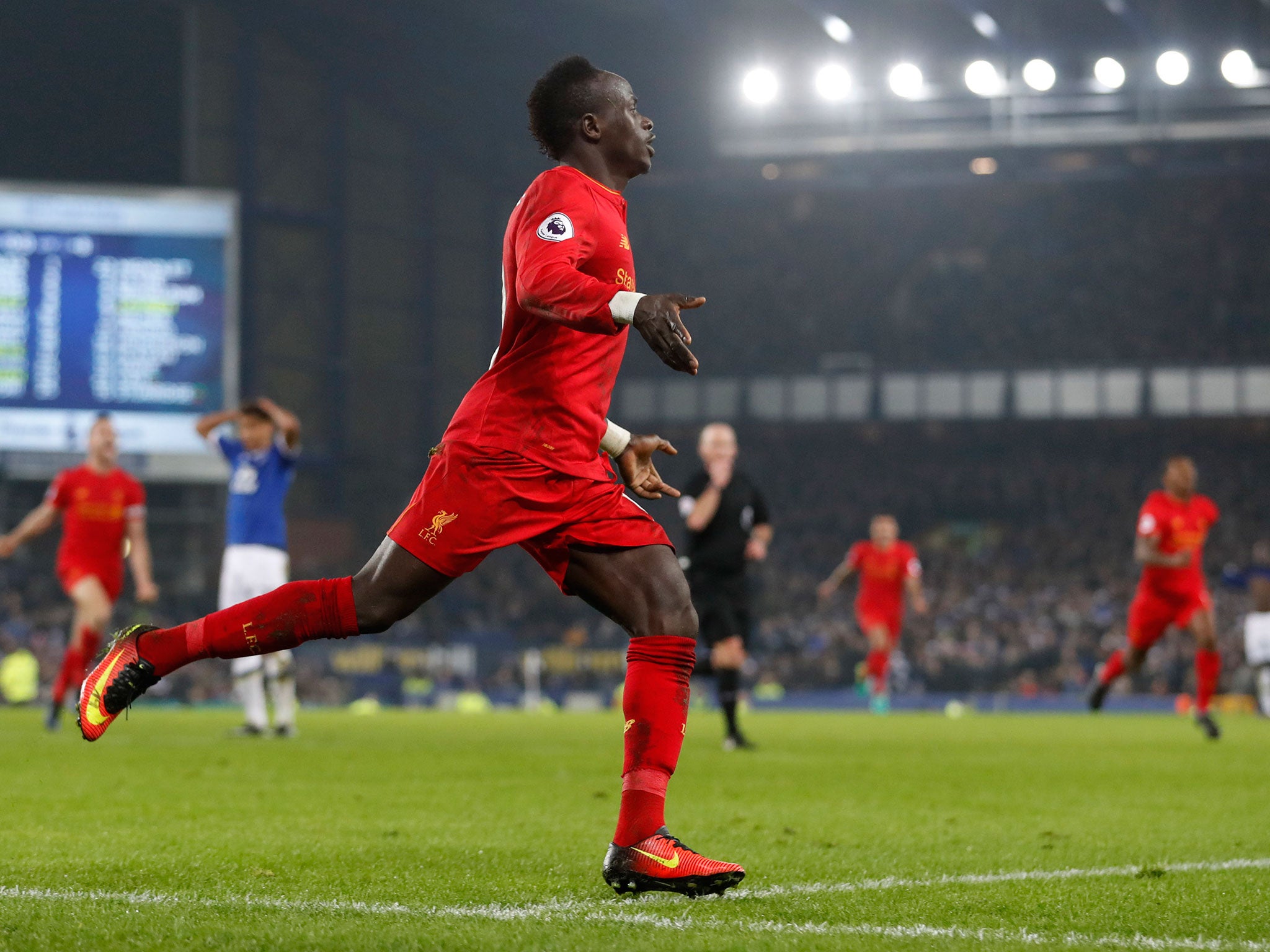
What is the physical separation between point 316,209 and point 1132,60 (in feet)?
63.3

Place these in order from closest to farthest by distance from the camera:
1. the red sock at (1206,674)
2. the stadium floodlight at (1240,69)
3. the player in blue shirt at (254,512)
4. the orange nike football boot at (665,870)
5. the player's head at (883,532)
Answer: the orange nike football boot at (665,870), the player in blue shirt at (254,512), the red sock at (1206,674), the player's head at (883,532), the stadium floodlight at (1240,69)

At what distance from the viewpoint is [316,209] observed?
128 feet

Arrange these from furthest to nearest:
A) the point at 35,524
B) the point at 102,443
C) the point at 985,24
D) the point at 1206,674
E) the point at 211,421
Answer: the point at 985,24
the point at 1206,674
the point at 102,443
the point at 35,524
the point at 211,421

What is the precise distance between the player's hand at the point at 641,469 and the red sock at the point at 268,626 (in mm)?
882

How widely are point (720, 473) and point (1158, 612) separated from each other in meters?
4.50

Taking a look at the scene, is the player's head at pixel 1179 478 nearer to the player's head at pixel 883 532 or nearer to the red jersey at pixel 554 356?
the player's head at pixel 883 532

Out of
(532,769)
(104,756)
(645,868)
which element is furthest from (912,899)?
(104,756)

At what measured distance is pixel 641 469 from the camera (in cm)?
471

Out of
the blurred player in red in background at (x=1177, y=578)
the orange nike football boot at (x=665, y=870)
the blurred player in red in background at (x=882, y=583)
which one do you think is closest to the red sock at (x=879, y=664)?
the blurred player in red in background at (x=882, y=583)

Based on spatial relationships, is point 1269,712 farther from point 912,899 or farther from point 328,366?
point 328,366

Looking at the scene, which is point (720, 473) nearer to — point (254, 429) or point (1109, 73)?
point (254, 429)

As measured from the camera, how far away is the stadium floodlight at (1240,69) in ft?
106

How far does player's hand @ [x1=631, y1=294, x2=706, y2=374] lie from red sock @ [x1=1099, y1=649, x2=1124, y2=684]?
11406mm

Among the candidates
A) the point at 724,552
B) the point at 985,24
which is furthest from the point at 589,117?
the point at 985,24
